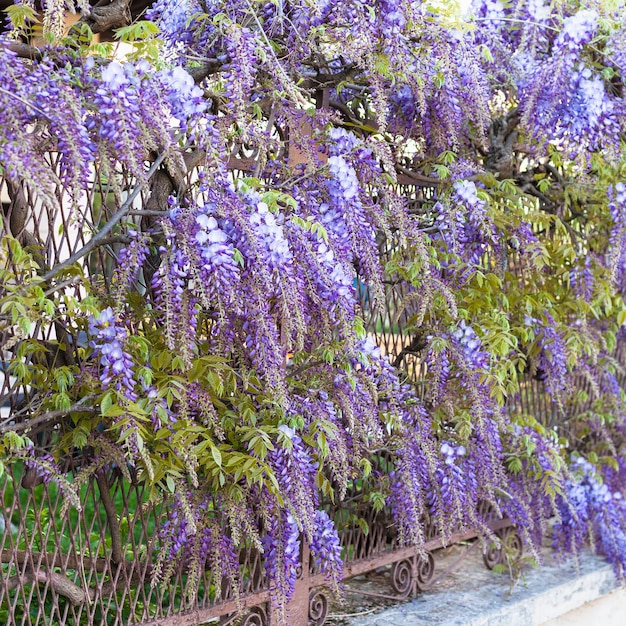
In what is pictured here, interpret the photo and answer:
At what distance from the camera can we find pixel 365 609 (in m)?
3.42

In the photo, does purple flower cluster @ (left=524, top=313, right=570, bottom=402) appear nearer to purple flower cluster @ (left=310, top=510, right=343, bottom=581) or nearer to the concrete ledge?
the concrete ledge

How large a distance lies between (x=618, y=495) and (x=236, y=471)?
2539mm

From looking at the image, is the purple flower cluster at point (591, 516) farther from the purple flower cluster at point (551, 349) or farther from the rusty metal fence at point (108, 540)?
the purple flower cluster at point (551, 349)

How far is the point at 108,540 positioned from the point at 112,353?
6.71ft

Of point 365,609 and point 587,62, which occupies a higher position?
point 587,62

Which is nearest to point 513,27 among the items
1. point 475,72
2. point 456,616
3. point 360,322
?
point 475,72

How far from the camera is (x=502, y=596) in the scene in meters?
3.66

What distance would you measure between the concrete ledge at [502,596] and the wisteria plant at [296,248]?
0.21 metres

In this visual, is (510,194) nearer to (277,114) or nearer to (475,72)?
(475,72)

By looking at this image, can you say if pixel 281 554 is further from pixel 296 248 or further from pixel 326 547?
pixel 296 248

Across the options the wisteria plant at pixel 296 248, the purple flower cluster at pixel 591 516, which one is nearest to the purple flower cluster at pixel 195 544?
the wisteria plant at pixel 296 248

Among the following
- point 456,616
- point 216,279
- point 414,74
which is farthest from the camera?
point 456,616

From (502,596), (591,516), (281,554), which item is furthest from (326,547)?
(591,516)

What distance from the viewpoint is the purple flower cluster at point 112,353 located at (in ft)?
7.23
